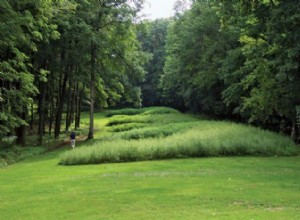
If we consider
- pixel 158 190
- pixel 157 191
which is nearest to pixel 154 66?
pixel 158 190

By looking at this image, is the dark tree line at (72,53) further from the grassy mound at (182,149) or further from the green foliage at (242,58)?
the green foliage at (242,58)

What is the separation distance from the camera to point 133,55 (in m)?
35.6

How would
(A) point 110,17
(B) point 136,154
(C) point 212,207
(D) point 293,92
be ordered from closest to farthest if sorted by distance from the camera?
(C) point 212,207 → (B) point 136,154 → (D) point 293,92 → (A) point 110,17

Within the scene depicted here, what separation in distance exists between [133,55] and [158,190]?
80.7 feet

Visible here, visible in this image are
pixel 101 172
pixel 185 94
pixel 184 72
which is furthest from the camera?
pixel 185 94

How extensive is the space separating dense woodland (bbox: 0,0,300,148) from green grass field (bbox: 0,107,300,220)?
20.2ft

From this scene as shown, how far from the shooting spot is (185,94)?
60.4 metres

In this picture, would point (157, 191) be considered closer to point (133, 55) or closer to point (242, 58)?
point (133, 55)

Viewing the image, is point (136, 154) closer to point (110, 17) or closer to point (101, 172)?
point (101, 172)

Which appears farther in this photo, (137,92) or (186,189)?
(137,92)

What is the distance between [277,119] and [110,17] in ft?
58.8

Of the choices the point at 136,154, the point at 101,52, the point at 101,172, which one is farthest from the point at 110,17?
the point at 101,172

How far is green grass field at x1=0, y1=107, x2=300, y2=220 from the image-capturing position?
945 cm

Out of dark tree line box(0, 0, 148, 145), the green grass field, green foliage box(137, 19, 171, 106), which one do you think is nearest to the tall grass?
the green grass field
